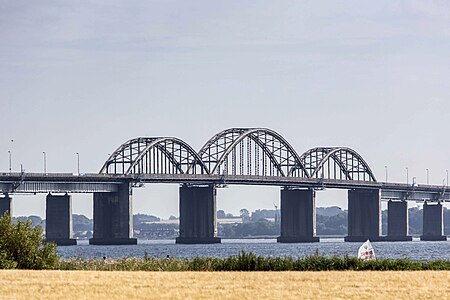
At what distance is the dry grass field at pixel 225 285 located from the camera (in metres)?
53.6

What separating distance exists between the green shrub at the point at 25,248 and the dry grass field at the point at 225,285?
10.1m

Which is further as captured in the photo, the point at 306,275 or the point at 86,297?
the point at 306,275

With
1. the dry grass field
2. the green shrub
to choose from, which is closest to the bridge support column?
the green shrub

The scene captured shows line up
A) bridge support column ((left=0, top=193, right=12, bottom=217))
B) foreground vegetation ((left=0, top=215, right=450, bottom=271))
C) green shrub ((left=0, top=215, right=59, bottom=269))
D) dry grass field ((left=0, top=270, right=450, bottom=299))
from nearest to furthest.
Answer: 1. dry grass field ((left=0, top=270, right=450, bottom=299))
2. foreground vegetation ((left=0, top=215, right=450, bottom=271))
3. green shrub ((left=0, top=215, right=59, bottom=269))
4. bridge support column ((left=0, top=193, right=12, bottom=217))

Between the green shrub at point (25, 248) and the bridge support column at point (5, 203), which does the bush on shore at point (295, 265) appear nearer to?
the green shrub at point (25, 248)

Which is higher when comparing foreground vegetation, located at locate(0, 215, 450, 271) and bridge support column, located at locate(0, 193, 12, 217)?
bridge support column, located at locate(0, 193, 12, 217)

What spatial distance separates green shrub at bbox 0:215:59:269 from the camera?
256 feet

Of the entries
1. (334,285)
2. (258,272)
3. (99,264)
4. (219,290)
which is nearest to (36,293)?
(219,290)

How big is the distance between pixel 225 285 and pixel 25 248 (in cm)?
2295

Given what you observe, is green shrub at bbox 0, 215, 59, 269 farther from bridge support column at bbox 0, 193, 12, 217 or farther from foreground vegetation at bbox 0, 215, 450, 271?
bridge support column at bbox 0, 193, 12, 217

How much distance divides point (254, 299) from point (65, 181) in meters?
149

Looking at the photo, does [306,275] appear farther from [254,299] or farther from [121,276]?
[254,299]

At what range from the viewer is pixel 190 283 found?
5997 centimetres

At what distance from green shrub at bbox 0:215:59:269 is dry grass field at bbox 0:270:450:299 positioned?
10.1 m
